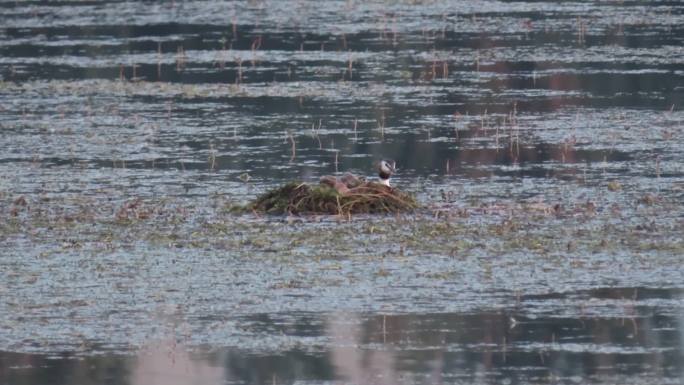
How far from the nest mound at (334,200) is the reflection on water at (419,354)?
306 centimetres

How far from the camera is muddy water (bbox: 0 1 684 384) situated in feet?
32.3

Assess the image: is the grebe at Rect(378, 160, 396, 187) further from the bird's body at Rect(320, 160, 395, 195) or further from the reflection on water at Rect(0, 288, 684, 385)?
the reflection on water at Rect(0, 288, 684, 385)

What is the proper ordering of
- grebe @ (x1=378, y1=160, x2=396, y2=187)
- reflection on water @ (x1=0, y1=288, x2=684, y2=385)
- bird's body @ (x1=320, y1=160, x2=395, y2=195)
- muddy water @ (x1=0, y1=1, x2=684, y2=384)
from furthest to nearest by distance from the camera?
grebe @ (x1=378, y1=160, x2=396, y2=187) < bird's body @ (x1=320, y1=160, x2=395, y2=195) < muddy water @ (x1=0, y1=1, x2=684, y2=384) < reflection on water @ (x1=0, y1=288, x2=684, y2=385)

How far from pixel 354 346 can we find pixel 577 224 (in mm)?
3390

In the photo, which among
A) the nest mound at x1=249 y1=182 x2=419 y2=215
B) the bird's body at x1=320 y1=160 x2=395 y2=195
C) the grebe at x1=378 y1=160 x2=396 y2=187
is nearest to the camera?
the nest mound at x1=249 y1=182 x2=419 y2=215

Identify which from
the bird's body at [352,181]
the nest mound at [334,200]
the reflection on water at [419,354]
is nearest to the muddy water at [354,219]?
the reflection on water at [419,354]

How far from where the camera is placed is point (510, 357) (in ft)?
31.2

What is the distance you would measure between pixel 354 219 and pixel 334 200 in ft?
1.03

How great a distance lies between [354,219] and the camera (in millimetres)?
13398

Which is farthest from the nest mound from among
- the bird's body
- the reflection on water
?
the reflection on water

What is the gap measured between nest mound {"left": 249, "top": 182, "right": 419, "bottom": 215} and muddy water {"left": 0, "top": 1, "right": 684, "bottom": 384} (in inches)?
8.0

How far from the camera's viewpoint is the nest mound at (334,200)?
13.6m

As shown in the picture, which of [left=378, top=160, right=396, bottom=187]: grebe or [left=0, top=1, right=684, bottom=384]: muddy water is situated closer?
[left=0, top=1, right=684, bottom=384]: muddy water

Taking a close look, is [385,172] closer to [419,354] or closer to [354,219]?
[354,219]
